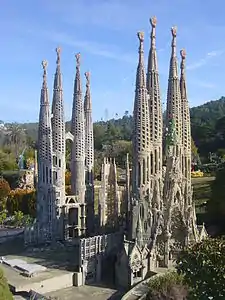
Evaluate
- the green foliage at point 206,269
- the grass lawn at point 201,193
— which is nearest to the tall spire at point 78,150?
the green foliage at point 206,269

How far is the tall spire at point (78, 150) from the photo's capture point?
96.9 feet

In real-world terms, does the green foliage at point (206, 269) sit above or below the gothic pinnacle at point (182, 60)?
below

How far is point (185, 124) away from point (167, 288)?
11.1m

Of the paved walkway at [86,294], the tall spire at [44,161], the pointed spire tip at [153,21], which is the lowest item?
the paved walkway at [86,294]

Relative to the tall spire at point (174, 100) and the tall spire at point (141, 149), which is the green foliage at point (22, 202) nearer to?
the tall spire at point (141, 149)

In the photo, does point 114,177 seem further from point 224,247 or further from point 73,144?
point 224,247

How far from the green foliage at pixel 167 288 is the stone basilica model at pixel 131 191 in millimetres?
2969

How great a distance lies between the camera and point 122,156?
69062 mm

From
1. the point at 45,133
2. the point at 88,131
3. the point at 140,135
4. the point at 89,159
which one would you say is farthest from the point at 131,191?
the point at 88,131

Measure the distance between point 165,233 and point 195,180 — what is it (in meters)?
32.3

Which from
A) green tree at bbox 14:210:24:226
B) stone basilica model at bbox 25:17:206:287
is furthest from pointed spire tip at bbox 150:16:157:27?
green tree at bbox 14:210:24:226

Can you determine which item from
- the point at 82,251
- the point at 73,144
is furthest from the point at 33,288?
the point at 73,144

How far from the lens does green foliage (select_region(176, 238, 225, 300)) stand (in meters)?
14.4

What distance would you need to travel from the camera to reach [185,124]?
1057 inches
